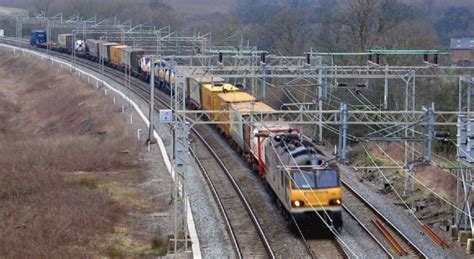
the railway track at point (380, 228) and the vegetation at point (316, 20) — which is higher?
the vegetation at point (316, 20)

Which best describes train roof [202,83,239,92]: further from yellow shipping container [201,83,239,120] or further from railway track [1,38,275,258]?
railway track [1,38,275,258]

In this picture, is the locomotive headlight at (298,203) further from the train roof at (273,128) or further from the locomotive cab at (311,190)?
the train roof at (273,128)

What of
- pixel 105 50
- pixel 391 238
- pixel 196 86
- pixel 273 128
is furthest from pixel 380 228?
pixel 105 50

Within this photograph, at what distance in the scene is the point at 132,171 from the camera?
3584 cm

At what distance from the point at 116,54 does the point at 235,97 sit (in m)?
38.7

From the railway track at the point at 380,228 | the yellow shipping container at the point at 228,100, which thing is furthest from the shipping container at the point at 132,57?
the railway track at the point at 380,228

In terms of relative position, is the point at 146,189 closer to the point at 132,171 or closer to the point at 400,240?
the point at 132,171

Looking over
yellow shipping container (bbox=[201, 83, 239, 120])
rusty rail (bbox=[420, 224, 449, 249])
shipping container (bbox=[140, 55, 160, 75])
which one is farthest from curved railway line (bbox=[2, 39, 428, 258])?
shipping container (bbox=[140, 55, 160, 75])

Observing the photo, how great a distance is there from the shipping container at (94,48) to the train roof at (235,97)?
45.2m

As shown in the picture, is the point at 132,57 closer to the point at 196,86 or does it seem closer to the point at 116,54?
the point at 116,54

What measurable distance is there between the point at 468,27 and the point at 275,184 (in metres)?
79.2

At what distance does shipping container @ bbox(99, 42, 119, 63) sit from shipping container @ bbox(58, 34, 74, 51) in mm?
11737

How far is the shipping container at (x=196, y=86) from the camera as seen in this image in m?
47.0

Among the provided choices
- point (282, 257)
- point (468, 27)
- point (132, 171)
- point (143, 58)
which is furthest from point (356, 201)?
point (468, 27)
